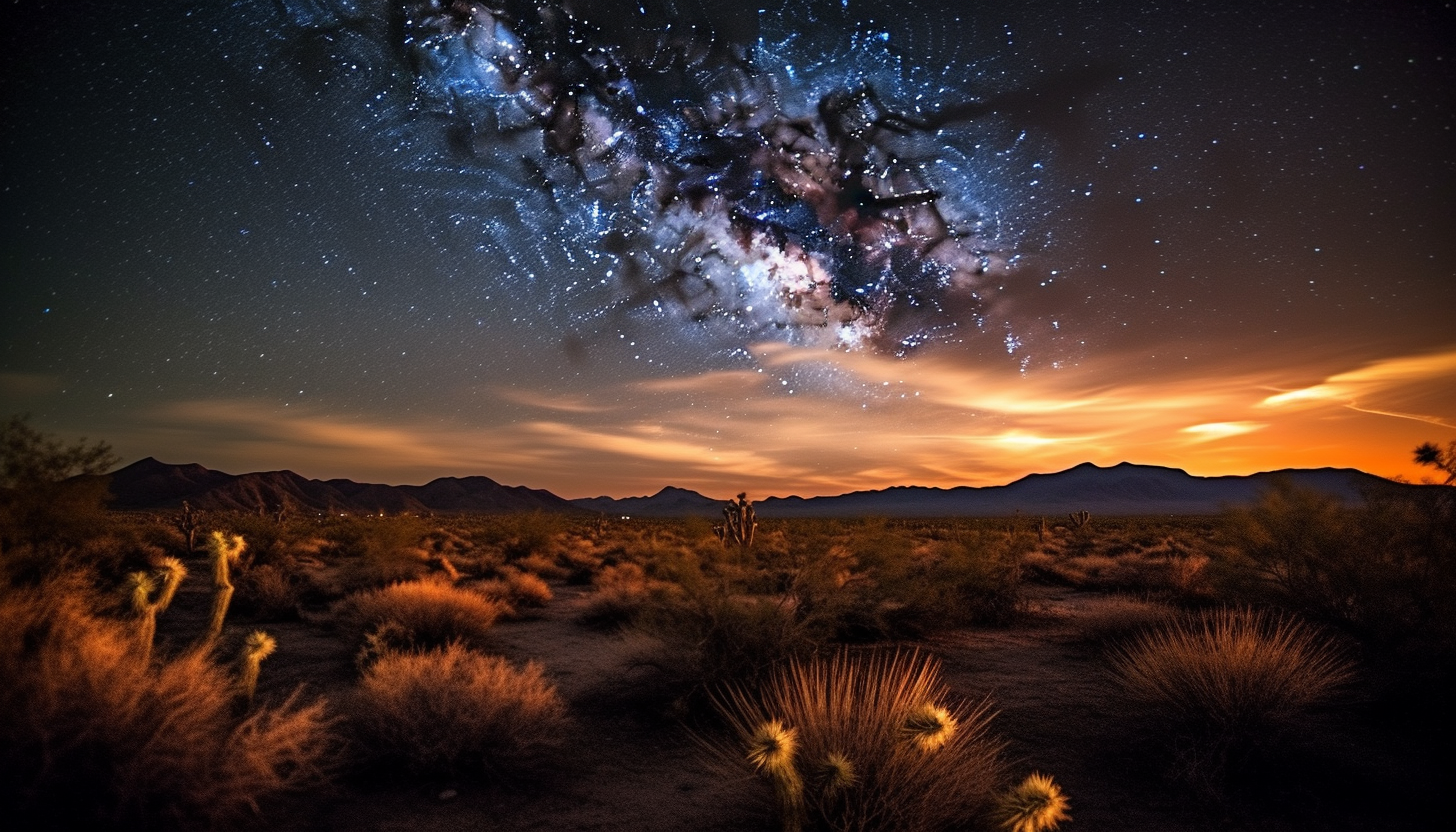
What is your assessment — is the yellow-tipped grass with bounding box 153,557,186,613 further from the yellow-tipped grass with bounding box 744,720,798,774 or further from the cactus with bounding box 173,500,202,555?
the cactus with bounding box 173,500,202,555

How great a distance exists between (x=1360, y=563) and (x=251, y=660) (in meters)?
13.2

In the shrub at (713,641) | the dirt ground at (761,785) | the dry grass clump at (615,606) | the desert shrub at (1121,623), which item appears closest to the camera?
the dirt ground at (761,785)

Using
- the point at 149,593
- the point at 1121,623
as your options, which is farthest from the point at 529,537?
the point at 1121,623

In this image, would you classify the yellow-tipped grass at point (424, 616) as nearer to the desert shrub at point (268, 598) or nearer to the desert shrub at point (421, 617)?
the desert shrub at point (421, 617)

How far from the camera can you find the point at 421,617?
11.0 meters

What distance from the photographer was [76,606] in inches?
230

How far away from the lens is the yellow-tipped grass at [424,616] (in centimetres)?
1078

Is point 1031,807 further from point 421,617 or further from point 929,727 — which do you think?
point 421,617

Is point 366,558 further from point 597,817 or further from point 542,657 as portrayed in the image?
point 597,817

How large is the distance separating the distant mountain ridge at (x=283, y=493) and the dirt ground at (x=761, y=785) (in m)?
107

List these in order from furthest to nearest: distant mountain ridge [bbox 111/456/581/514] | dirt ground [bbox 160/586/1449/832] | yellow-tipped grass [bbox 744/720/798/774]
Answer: distant mountain ridge [bbox 111/456/581/514], dirt ground [bbox 160/586/1449/832], yellow-tipped grass [bbox 744/720/798/774]

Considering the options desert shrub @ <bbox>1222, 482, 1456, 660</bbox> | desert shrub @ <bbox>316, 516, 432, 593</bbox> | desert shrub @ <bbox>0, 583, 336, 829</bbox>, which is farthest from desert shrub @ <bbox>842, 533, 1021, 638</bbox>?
desert shrub @ <bbox>316, 516, 432, 593</bbox>

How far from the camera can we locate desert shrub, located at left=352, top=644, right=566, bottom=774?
5977mm

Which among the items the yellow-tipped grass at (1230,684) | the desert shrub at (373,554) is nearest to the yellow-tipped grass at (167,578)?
the desert shrub at (373,554)
